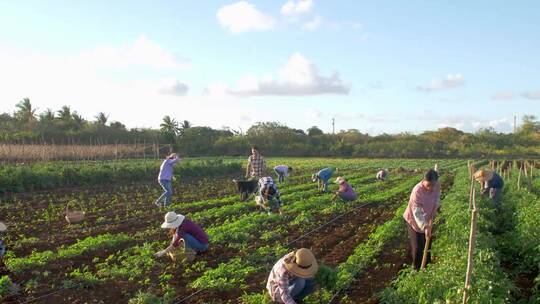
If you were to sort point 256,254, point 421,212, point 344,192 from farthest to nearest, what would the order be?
point 344,192 → point 256,254 → point 421,212

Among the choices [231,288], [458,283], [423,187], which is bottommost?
[231,288]

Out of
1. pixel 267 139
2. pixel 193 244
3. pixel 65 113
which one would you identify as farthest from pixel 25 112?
pixel 193 244

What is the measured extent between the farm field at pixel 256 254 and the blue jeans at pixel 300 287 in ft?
0.89

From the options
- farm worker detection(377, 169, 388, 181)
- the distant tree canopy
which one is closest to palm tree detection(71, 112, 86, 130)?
the distant tree canopy

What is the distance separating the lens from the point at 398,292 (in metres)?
5.47

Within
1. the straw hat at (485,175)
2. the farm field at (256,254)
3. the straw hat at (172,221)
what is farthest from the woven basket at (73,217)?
the straw hat at (485,175)

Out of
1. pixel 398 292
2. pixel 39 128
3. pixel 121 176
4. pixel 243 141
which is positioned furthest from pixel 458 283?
pixel 243 141

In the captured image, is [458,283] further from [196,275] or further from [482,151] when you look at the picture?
[482,151]

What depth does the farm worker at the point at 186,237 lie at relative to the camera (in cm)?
773

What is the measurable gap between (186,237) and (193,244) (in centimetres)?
20

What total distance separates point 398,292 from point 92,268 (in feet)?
15.3

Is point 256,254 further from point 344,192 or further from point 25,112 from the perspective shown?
point 25,112

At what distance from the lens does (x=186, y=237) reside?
7.91 metres

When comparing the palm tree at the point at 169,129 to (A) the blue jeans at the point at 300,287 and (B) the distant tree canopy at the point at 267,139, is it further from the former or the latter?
(A) the blue jeans at the point at 300,287
